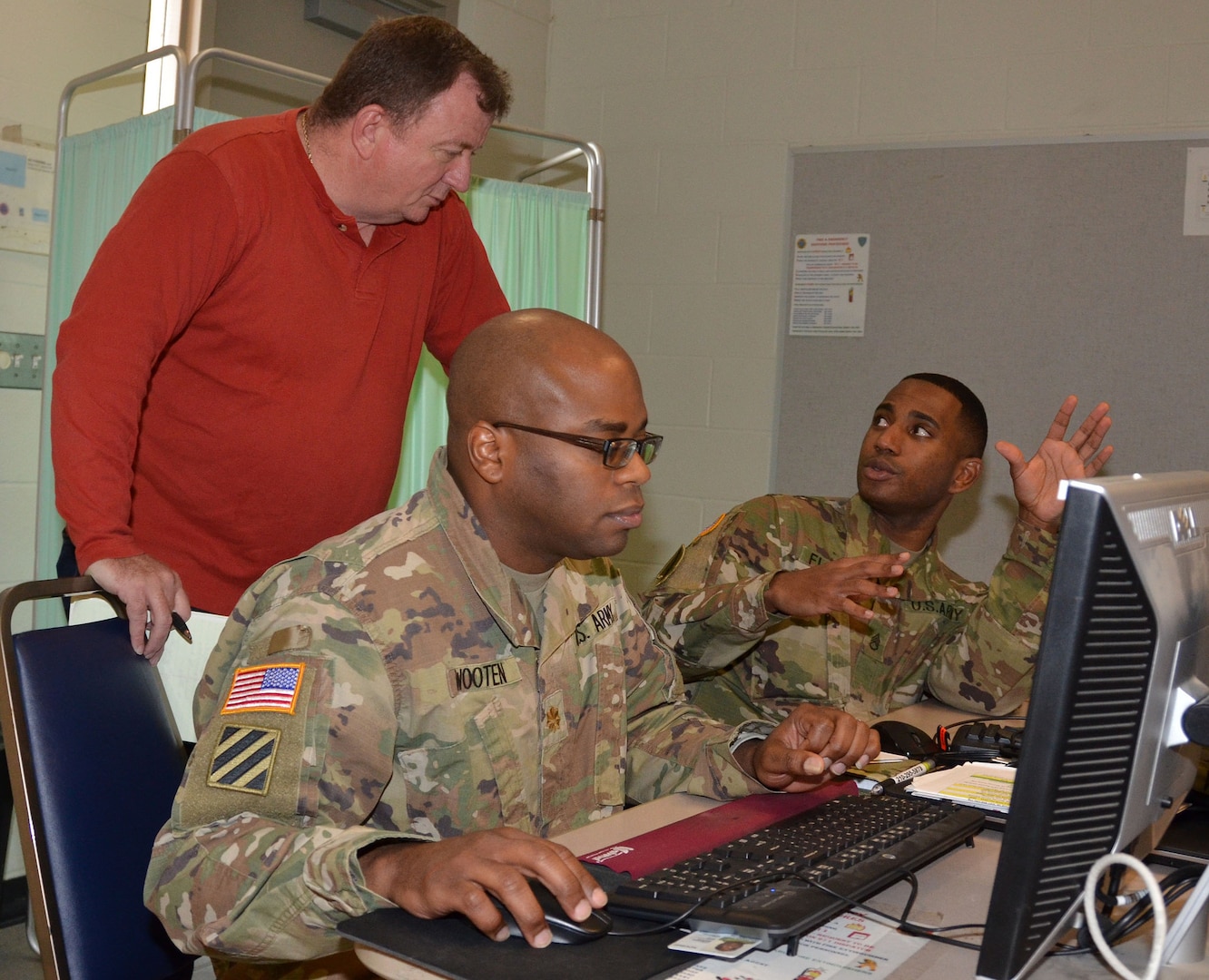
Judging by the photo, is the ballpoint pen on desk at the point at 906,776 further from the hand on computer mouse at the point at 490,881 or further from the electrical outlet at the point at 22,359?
the electrical outlet at the point at 22,359

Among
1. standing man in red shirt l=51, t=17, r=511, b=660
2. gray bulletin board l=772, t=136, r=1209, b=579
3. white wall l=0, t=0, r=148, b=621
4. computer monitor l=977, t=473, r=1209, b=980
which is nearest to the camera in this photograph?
computer monitor l=977, t=473, r=1209, b=980

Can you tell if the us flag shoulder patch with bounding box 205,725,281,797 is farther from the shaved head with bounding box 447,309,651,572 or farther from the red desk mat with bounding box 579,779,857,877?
the shaved head with bounding box 447,309,651,572

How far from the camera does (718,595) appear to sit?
1.95 meters

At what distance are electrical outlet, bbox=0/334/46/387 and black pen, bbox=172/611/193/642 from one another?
1646 millimetres

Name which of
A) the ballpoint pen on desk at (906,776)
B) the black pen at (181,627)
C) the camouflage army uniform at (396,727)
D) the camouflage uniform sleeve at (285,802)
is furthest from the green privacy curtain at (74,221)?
the ballpoint pen on desk at (906,776)

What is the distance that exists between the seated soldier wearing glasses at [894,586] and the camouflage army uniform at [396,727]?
1.66ft

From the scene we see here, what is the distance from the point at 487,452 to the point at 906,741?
73 centimetres

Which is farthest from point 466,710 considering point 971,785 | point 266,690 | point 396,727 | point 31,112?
point 31,112

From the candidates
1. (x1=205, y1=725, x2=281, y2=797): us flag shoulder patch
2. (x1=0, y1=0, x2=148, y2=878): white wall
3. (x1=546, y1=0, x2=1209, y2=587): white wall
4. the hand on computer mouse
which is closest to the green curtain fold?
(x1=0, y1=0, x2=148, y2=878): white wall

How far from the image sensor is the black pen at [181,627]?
4.75ft

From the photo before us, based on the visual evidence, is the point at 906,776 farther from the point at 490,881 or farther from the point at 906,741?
the point at 490,881

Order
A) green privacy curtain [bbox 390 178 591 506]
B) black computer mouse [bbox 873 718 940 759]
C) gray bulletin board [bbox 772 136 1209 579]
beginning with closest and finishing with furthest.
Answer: black computer mouse [bbox 873 718 940 759], green privacy curtain [bbox 390 178 591 506], gray bulletin board [bbox 772 136 1209 579]

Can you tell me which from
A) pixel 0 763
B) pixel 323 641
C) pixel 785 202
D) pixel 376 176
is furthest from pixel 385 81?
pixel 785 202

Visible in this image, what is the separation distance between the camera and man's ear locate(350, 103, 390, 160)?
75.5 inches
